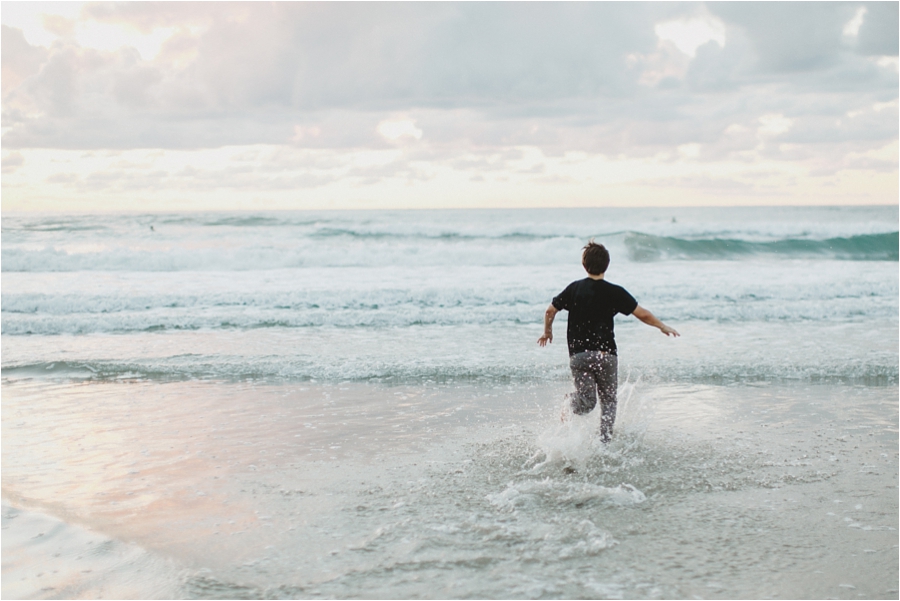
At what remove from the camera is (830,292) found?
1448 centimetres

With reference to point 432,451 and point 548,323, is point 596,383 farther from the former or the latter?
point 432,451

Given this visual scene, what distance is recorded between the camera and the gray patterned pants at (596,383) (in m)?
5.19

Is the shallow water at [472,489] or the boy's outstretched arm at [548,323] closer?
the shallow water at [472,489]

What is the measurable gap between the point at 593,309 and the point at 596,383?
1.97 ft

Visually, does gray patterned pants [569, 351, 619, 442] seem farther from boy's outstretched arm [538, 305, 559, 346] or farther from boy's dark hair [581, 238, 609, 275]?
boy's dark hair [581, 238, 609, 275]

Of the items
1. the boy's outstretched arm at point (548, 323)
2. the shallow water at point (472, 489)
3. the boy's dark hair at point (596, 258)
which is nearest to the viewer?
the shallow water at point (472, 489)

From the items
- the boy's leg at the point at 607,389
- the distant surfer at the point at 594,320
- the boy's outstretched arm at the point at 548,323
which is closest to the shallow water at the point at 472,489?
the boy's leg at the point at 607,389

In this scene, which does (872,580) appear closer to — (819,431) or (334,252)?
(819,431)

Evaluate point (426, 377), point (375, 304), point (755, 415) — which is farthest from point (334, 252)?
point (755, 415)

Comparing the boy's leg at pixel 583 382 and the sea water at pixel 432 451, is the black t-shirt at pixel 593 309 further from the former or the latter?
the sea water at pixel 432 451

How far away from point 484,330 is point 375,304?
2.94 m

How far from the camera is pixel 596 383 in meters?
5.30

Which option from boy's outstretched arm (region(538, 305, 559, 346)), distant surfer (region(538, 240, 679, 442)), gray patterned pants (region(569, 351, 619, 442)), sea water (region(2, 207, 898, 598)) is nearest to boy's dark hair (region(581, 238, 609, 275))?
distant surfer (region(538, 240, 679, 442))

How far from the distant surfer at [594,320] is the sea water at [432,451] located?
0.46 meters
